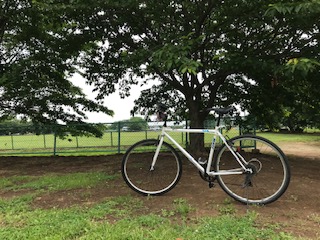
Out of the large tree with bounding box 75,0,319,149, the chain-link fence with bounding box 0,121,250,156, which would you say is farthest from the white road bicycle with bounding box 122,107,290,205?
the chain-link fence with bounding box 0,121,250,156

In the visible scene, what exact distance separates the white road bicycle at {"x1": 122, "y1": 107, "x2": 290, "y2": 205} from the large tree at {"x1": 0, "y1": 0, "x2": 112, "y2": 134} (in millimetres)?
3108

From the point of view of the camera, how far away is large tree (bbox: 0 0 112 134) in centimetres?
722

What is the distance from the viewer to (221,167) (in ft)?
12.5

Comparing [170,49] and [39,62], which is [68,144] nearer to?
[39,62]

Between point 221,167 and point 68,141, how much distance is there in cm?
898

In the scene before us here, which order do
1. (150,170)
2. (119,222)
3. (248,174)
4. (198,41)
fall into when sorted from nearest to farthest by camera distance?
(119,222), (248,174), (150,170), (198,41)

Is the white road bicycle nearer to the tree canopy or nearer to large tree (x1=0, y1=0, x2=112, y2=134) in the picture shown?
the tree canopy

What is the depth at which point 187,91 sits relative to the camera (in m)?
7.50

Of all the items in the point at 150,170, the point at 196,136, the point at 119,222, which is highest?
the point at 196,136

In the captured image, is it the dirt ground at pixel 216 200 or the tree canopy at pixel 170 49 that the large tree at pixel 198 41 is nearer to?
the tree canopy at pixel 170 49

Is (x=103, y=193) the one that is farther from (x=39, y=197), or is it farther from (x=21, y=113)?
(x=21, y=113)

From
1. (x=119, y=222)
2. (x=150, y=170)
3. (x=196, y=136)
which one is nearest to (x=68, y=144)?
(x=196, y=136)

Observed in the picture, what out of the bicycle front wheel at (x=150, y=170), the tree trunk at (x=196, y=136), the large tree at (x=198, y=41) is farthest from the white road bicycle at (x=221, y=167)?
the tree trunk at (x=196, y=136)

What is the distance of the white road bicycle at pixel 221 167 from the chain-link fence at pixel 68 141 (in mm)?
6356
